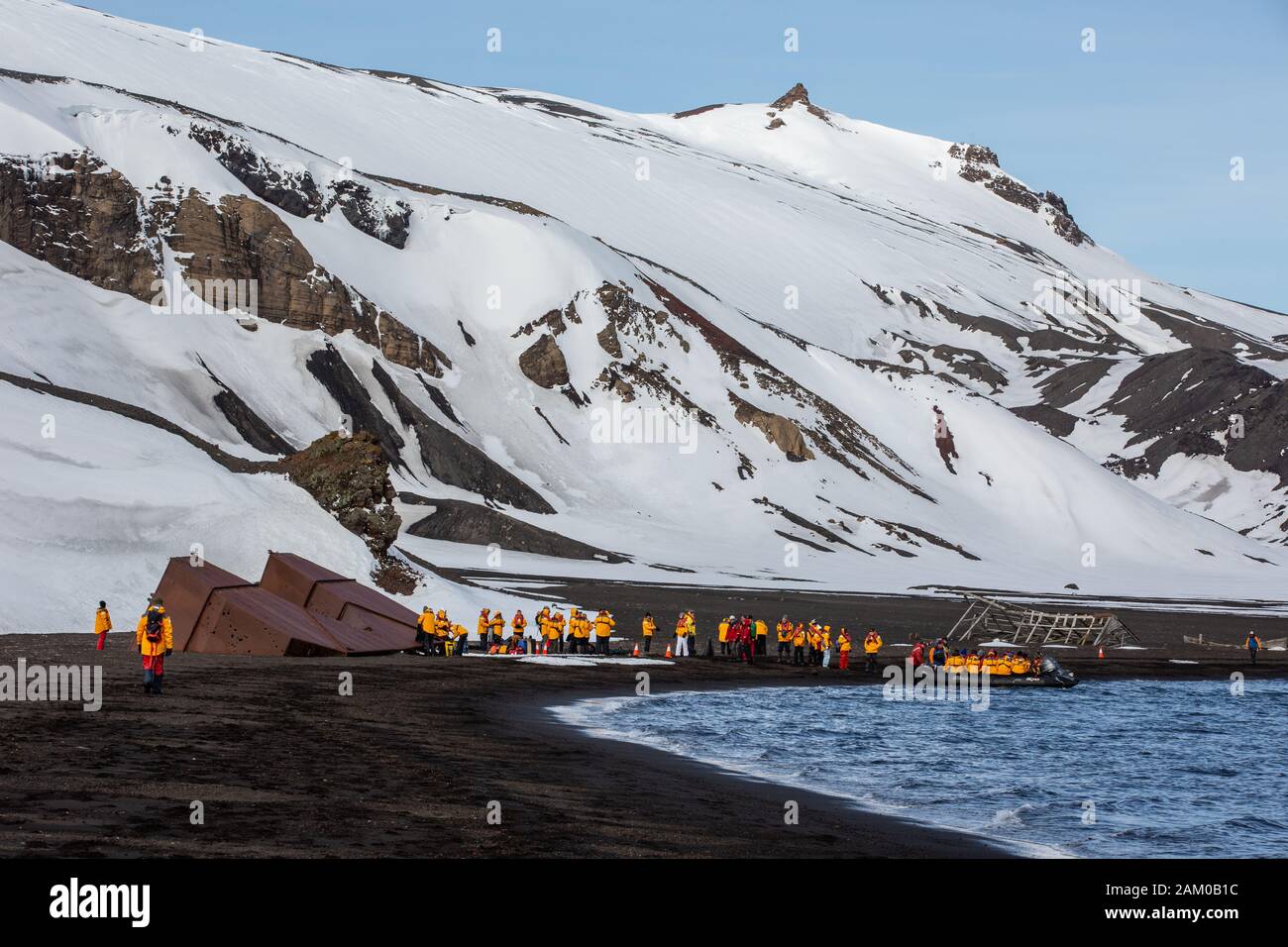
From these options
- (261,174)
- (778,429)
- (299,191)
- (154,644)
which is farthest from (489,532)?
(154,644)

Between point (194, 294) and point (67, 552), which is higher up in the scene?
point (194, 294)

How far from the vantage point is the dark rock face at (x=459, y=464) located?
11194 centimetres

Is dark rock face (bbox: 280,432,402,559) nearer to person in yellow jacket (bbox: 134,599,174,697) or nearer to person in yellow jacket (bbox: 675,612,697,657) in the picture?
person in yellow jacket (bbox: 675,612,697,657)

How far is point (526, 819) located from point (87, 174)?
103497mm

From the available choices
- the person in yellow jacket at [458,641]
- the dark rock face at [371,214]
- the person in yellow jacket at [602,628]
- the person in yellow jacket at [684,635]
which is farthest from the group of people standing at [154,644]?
the dark rock face at [371,214]

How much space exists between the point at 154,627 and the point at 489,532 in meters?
75.3

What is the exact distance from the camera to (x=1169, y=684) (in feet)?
175

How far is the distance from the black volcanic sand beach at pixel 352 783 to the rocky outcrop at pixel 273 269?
271 ft

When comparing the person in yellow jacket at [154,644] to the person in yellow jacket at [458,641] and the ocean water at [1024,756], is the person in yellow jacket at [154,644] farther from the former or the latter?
the person in yellow jacket at [458,641]

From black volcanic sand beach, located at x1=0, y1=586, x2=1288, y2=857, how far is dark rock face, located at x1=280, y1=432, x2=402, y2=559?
69.3ft

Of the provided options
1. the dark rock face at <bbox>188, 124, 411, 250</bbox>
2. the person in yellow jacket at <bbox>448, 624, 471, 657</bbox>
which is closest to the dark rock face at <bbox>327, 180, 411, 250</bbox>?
the dark rock face at <bbox>188, 124, 411, 250</bbox>

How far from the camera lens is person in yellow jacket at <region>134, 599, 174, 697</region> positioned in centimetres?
2511
